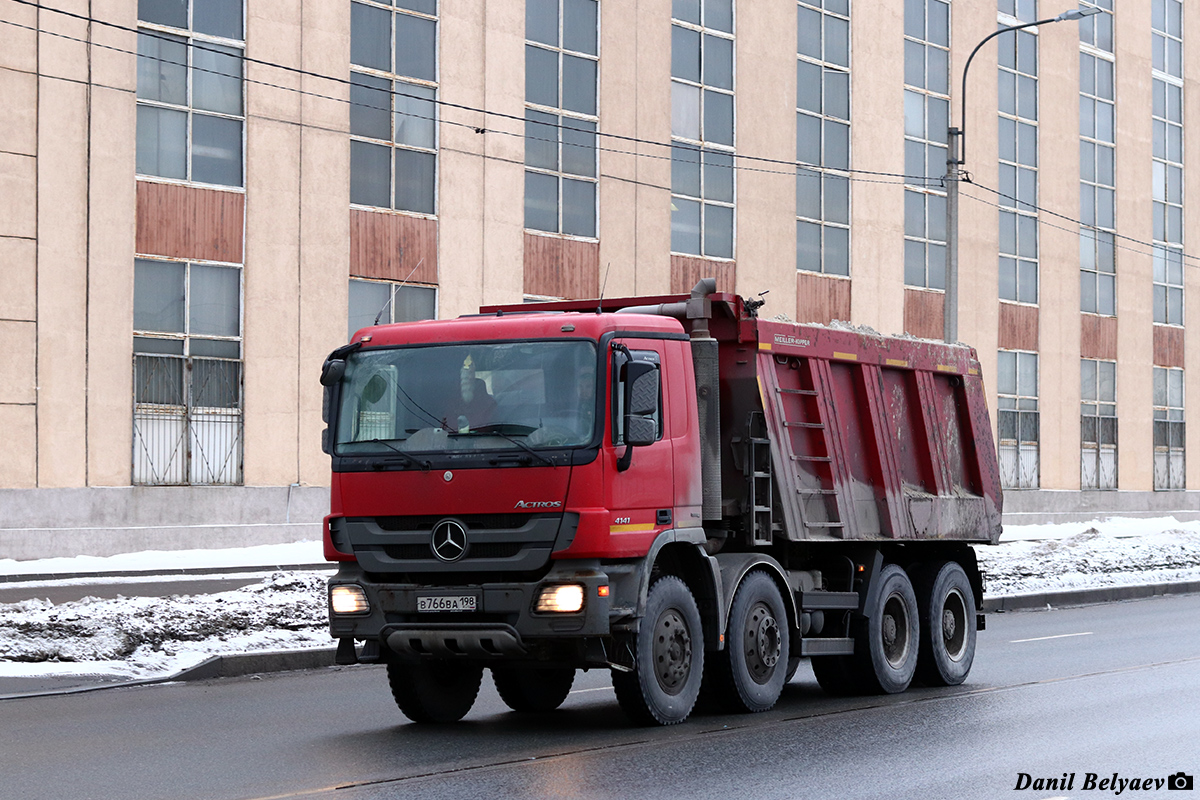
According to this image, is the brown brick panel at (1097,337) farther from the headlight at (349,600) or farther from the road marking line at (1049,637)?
the headlight at (349,600)

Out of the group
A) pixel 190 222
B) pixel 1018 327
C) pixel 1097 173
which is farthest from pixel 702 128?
pixel 1097 173

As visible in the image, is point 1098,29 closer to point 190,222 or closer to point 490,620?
point 190,222

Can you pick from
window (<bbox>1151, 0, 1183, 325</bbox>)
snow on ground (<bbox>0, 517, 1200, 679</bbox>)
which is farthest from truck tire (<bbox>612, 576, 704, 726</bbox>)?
window (<bbox>1151, 0, 1183, 325</bbox>)

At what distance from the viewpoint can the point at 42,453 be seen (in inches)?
1078

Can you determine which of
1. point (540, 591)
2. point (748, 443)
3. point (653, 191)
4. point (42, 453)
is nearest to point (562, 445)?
point (540, 591)

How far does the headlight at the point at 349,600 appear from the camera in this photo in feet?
34.9

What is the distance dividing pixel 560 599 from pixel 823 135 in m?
33.1

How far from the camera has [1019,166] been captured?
4812 centimetres

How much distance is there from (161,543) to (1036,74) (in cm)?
3150

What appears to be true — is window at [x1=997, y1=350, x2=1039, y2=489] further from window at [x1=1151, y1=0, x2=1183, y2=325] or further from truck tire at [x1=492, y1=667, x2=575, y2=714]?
truck tire at [x1=492, y1=667, x2=575, y2=714]

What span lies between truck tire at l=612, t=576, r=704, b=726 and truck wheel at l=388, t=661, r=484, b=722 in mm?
1238

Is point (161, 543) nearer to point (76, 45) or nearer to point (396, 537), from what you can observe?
point (76, 45)

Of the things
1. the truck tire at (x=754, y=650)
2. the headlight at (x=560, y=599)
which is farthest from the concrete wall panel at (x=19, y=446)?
the headlight at (x=560, y=599)

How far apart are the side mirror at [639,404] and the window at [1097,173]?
4226 cm
